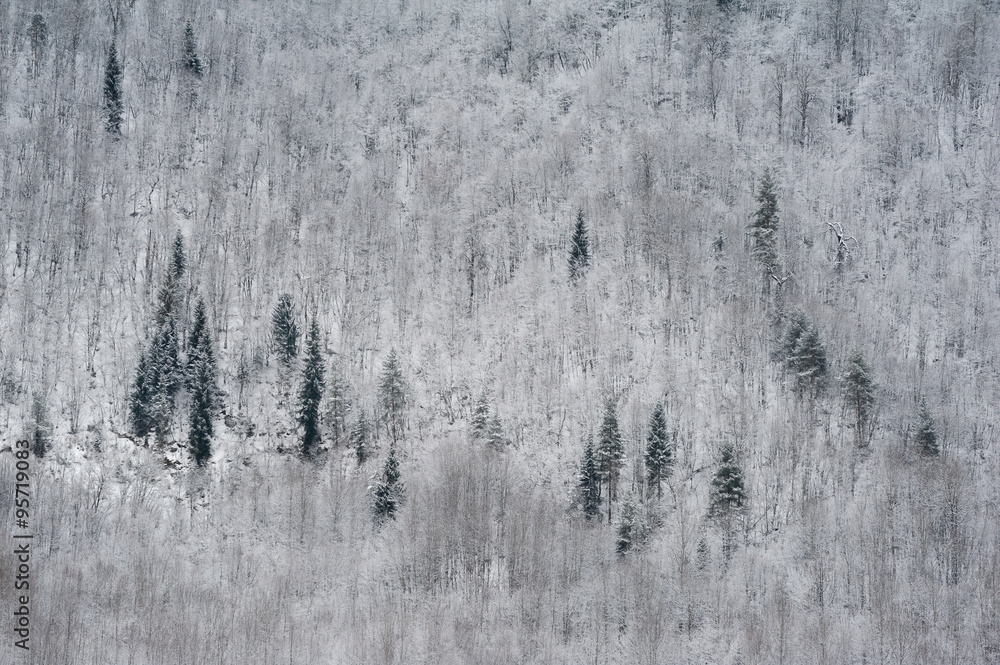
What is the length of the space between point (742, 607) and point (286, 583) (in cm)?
2721

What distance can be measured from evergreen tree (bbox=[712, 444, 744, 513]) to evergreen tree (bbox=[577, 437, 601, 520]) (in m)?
7.25

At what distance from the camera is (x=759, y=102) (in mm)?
80500

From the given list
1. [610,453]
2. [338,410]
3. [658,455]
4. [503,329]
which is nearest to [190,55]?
[338,410]

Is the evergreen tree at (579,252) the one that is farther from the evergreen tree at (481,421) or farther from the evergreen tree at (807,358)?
the evergreen tree at (807,358)

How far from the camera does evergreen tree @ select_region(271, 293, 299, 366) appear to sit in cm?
6656

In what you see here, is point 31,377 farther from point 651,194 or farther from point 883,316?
point 883,316

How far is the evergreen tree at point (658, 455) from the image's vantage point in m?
61.6

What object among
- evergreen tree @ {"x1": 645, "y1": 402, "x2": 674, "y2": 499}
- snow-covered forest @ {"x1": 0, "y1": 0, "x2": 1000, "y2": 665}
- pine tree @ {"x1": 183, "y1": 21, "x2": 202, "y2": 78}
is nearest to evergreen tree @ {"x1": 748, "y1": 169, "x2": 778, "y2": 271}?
snow-covered forest @ {"x1": 0, "y1": 0, "x2": 1000, "y2": 665}

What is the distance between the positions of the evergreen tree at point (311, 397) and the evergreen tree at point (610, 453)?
18583 mm

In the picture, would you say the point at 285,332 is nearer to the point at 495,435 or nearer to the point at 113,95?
the point at 495,435

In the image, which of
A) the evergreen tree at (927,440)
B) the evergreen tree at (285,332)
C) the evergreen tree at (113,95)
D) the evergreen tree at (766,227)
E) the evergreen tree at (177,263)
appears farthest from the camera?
the evergreen tree at (113,95)

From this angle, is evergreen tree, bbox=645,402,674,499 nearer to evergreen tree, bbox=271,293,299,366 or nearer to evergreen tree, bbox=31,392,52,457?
evergreen tree, bbox=271,293,299,366

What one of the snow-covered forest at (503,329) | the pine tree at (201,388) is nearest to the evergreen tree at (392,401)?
the snow-covered forest at (503,329)

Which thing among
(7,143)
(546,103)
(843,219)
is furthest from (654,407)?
(7,143)
